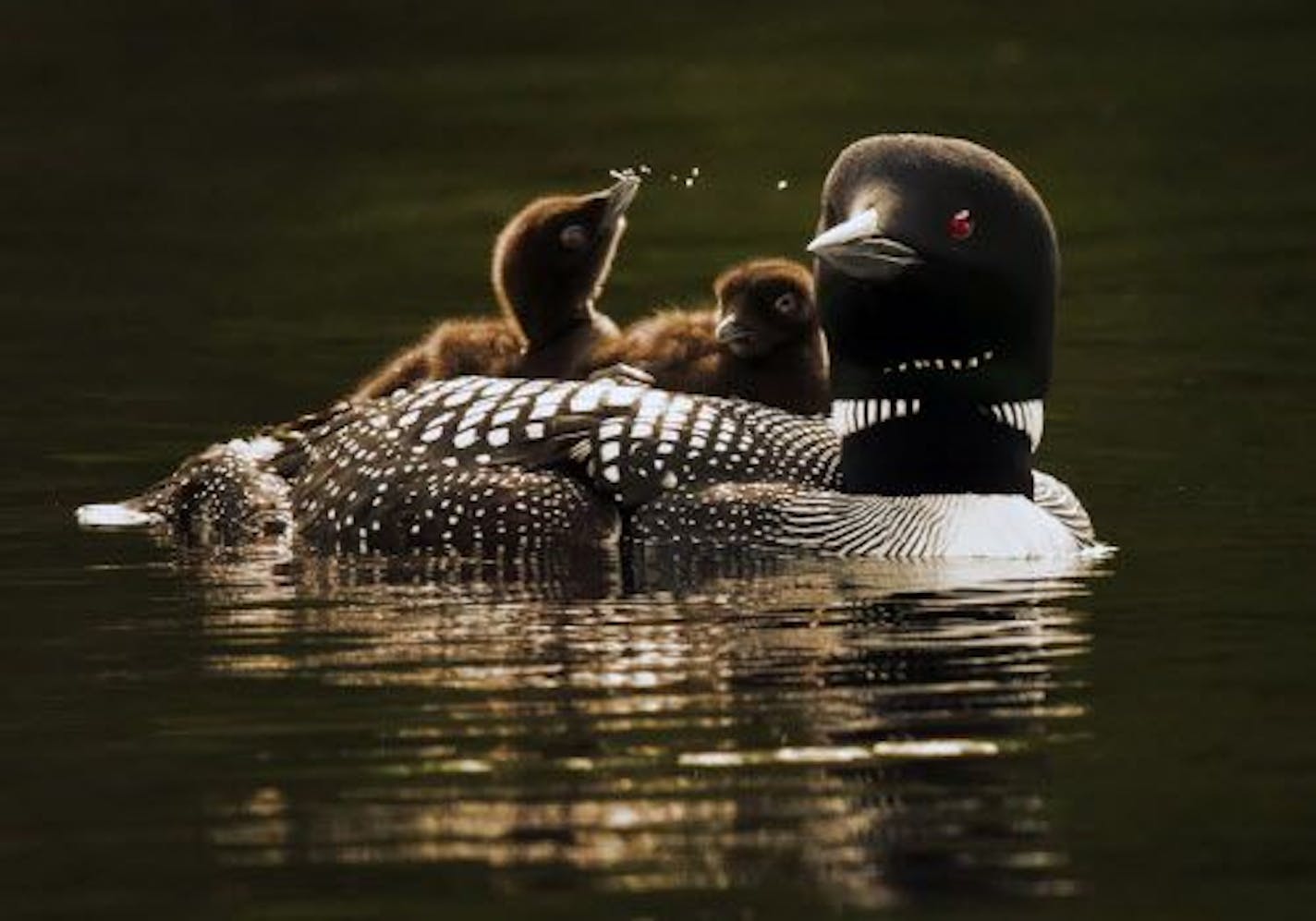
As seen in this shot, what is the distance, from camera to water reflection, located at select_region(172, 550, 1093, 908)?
7.24 meters

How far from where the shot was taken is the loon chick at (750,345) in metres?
11.0

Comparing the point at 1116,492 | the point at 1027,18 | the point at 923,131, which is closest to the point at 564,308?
the point at 1116,492

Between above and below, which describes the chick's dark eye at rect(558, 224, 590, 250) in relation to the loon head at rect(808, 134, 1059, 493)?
above

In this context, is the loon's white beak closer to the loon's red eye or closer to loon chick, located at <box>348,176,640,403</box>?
the loon's red eye

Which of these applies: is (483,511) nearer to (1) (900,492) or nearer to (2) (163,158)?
(1) (900,492)

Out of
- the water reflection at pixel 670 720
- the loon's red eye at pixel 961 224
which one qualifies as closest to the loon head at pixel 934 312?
the loon's red eye at pixel 961 224

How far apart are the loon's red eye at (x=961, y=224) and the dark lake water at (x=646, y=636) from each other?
657 millimetres

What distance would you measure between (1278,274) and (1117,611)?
5633 mm

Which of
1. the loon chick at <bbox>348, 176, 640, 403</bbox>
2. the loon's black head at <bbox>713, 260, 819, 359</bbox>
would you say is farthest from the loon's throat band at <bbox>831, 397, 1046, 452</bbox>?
the loon chick at <bbox>348, 176, 640, 403</bbox>

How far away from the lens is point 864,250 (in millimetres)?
9758

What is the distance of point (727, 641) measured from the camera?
29.8 feet

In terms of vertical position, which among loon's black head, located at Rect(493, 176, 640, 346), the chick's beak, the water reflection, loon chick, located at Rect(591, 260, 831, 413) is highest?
the chick's beak

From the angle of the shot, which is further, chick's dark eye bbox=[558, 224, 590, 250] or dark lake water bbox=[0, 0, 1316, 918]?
chick's dark eye bbox=[558, 224, 590, 250]

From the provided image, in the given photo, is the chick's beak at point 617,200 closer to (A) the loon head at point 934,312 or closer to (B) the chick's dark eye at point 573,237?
(B) the chick's dark eye at point 573,237
